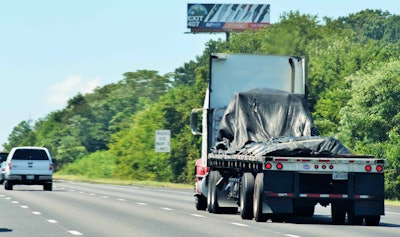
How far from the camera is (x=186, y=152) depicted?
9362 centimetres

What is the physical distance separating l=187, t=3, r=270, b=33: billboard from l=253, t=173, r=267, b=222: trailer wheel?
3724 inches

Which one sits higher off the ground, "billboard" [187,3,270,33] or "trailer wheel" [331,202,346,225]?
"billboard" [187,3,270,33]

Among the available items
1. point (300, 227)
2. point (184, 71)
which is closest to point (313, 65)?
point (184, 71)

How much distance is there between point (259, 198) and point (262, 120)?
4048 mm

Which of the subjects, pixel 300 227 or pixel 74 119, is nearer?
pixel 300 227

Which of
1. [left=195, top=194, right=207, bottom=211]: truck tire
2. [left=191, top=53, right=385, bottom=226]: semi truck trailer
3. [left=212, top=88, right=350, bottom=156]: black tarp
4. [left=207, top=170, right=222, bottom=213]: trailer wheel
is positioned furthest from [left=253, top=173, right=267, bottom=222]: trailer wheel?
[left=195, top=194, right=207, bottom=211]: truck tire

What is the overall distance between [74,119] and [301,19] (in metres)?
43.1

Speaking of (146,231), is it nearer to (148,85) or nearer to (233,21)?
(233,21)

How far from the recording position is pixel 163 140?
72.1 metres

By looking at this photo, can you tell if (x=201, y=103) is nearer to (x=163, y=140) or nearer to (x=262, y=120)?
(x=163, y=140)

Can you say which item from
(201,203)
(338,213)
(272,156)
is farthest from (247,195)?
(201,203)

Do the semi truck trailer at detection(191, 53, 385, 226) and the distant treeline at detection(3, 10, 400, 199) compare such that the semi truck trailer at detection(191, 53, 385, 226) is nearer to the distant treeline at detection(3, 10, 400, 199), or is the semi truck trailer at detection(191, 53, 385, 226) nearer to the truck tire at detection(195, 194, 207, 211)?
the truck tire at detection(195, 194, 207, 211)

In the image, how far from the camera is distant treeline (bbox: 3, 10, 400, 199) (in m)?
69.3

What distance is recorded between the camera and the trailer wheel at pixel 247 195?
1003 inches
